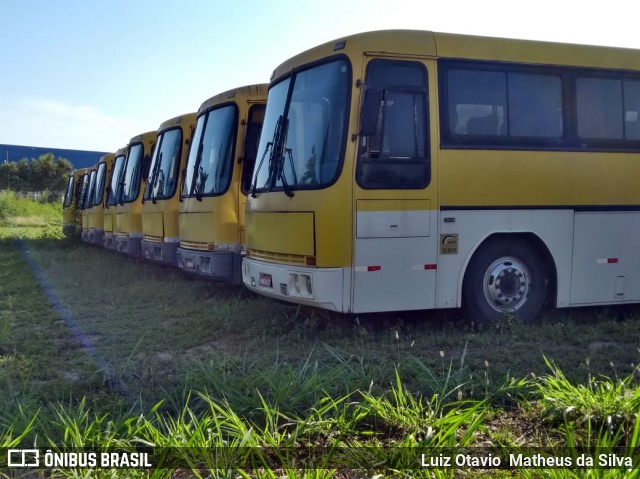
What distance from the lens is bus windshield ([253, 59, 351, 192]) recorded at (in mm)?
7227

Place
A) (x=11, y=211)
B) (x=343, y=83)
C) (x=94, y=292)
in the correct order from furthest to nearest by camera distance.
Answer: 1. (x=11, y=211)
2. (x=94, y=292)
3. (x=343, y=83)

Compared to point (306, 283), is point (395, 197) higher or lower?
higher

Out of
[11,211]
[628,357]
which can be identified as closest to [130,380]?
[628,357]

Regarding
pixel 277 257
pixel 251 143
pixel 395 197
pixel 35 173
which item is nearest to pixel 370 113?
pixel 395 197

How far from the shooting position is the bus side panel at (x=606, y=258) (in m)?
8.18

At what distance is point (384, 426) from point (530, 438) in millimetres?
880

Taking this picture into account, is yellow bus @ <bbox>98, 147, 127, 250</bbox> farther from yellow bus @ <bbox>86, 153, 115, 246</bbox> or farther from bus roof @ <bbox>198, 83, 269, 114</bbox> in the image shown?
bus roof @ <bbox>198, 83, 269, 114</bbox>

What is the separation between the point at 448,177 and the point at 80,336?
4622 mm

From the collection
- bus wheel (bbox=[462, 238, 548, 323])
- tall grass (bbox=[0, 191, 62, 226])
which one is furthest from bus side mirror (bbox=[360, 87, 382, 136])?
tall grass (bbox=[0, 191, 62, 226])

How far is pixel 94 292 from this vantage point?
1193 centimetres

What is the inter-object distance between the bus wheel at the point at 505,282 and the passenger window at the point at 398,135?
4.09 ft

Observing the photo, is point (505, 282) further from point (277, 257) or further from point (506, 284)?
point (277, 257)

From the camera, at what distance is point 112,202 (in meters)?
18.5

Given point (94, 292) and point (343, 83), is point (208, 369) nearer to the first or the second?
point (343, 83)
